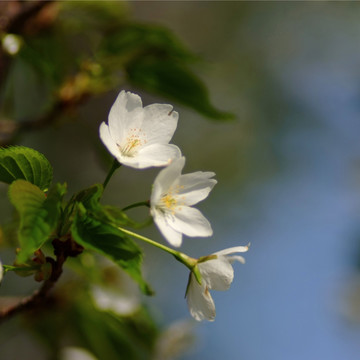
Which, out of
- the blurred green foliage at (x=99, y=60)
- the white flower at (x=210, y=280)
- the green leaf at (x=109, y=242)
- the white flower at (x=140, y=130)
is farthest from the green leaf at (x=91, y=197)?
the blurred green foliage at (x=99, y=60)

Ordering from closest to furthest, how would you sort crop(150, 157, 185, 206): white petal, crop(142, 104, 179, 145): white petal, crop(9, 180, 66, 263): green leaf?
crop(9, 180, 66, 263): green leaf < crop(150, 157, 185, 206): white petal < crop(142, 104, 179, 145): white petal

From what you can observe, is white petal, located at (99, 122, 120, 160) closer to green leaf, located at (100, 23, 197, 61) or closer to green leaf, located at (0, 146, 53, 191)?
green leaf, located at (0, 146, 53, 191)

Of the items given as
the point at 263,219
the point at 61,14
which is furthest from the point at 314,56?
the point at 61,14

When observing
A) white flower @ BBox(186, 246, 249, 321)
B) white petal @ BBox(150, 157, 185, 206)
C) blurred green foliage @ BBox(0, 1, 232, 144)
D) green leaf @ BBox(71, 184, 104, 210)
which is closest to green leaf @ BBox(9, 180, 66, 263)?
green leaf @ BBox(71, 184, 104, 210)

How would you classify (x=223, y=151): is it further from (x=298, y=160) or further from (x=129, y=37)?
(x=129, y=37)

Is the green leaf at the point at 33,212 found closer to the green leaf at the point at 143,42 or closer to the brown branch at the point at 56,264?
the brown branch at the point at 56,264

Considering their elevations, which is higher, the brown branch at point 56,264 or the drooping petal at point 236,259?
the drooping petal at point 236,259
